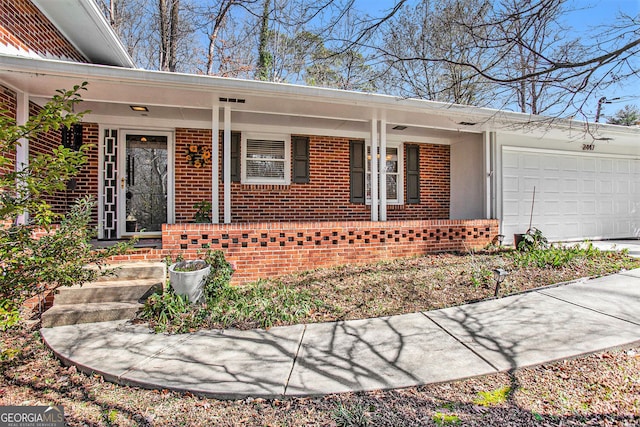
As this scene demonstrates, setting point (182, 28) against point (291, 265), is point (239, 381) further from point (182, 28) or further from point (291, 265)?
point (182, 28)

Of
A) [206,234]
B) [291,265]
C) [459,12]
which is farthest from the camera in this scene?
[291,265]

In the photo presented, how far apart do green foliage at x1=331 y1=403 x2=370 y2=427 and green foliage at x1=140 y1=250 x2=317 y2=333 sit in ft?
5.19

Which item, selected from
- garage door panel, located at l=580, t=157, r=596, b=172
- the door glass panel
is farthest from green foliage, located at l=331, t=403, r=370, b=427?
garage door panel, located at l=580, t=157, r=596, b=172

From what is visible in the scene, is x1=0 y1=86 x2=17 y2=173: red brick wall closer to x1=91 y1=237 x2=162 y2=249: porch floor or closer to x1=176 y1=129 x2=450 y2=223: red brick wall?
x1=91 y1=237 x2=162 y2=249: porch floor

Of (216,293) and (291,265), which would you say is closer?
(216,293)

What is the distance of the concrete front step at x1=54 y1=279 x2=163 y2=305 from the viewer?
3926 millimetres

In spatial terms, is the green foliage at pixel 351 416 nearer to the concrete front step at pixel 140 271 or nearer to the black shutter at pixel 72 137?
the concrete front step at pixel 140 271

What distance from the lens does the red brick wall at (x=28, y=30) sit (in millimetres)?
4520

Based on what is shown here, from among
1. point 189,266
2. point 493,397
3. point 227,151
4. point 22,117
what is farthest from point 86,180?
point 493,397

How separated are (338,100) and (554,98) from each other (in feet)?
9.67

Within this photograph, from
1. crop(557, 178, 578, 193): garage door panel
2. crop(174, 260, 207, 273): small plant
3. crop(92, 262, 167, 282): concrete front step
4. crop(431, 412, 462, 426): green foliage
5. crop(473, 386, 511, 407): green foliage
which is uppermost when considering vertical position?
crop(557, 178, 578, 193): garage door panel

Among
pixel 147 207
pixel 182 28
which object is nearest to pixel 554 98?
pixel 147 207

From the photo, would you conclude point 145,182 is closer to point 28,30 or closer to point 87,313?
point 28,30

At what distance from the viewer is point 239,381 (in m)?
2.46
